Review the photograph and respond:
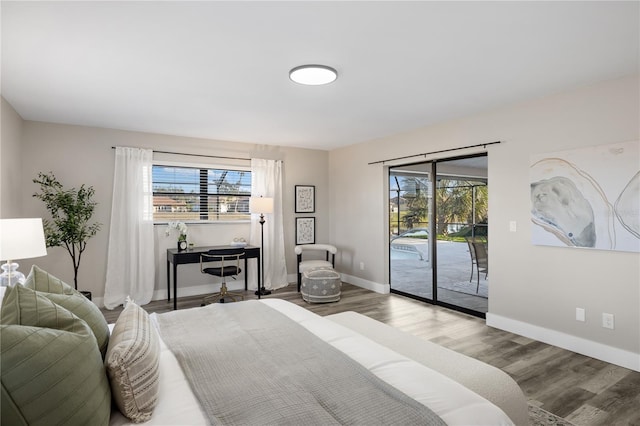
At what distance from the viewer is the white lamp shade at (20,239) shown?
7.51ft

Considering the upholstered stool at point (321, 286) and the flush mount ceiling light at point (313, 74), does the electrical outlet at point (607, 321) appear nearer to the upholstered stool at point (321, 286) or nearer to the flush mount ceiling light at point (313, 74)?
the upholstered stool at point (321, 286)

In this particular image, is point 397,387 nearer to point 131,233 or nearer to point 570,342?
point 570,342

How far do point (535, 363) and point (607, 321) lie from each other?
0.76 metres

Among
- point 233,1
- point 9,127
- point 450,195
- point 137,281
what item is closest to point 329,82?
point 233,1

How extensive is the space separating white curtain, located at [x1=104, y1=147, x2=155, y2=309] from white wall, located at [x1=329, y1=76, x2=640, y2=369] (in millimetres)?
3892

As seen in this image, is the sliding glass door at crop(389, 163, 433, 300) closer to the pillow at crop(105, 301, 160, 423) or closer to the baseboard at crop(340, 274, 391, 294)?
the baseboard at crop(340, 274, 391, 294)

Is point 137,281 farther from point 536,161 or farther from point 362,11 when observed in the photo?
point 536,161

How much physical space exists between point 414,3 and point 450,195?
314 cm

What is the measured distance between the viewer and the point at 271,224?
19.3 feet

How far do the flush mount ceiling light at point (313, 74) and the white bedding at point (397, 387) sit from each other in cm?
205

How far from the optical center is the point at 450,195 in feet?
15.3

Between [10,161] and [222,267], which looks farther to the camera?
[222,267]

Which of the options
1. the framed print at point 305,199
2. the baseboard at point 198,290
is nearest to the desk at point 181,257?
the baseboard at point 198,290

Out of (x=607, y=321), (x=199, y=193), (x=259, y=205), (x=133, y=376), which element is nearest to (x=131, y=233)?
(x=199, y=193)
